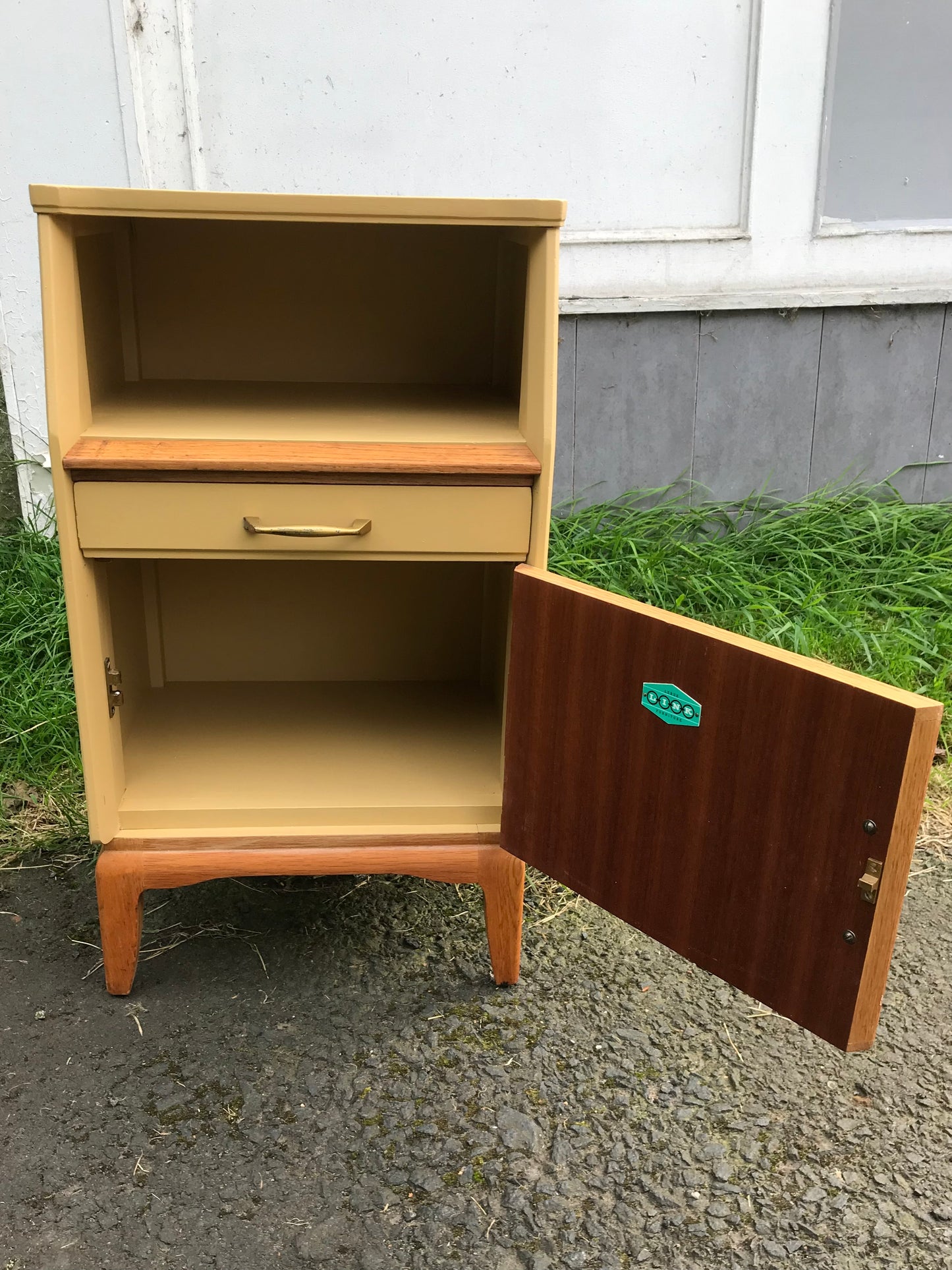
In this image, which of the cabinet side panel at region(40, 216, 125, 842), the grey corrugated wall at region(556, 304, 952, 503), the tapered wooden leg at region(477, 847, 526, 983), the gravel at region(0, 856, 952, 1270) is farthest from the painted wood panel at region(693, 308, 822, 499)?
the cabinet side panel at region(40, 216, 125, 842)

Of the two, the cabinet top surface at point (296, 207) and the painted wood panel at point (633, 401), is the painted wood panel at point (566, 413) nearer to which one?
the painted wood panel at point (633, 401)

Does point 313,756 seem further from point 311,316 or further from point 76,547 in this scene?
point 311,316

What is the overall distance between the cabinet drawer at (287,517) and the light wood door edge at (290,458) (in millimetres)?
26

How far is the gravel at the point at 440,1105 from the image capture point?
1264mm

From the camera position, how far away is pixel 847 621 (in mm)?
2715

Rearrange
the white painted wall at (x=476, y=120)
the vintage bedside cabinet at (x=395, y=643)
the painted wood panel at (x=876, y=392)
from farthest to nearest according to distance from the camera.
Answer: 1. the painted wood panel at (x=876, y=392)
2. the white painted wall at (x=476, y=120)
3. the vintage bedside cabinet at (x=395, y=643)

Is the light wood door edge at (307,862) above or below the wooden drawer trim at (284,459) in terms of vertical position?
below

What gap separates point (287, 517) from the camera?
4.65ft

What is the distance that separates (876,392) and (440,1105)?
8.64ft

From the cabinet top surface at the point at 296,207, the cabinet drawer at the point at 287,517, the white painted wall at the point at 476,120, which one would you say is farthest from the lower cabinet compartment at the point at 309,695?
the white painted wall at the point at 476,120

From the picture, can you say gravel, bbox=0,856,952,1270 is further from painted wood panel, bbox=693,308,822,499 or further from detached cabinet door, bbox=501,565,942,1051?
painted wood panel, bbox=693,308,822,499

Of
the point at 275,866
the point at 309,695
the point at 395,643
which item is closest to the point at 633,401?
the point at 395,643

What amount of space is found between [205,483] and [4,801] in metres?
1.22

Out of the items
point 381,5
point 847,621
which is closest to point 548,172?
point 381,5
